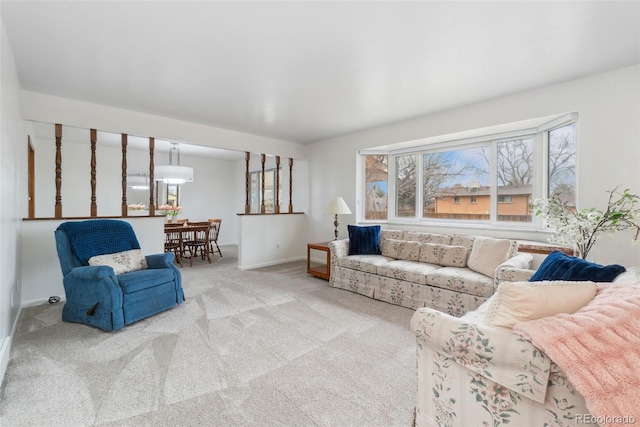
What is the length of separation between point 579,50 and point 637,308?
7.51 feet

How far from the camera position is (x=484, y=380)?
122cm

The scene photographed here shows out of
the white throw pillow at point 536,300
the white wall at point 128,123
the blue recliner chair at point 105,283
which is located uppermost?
the white wall at point 128,123

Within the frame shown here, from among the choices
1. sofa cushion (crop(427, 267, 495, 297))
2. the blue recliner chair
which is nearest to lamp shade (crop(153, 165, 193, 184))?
the blue recliner chair

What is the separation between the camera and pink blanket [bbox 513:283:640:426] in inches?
36.0

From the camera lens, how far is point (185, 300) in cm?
336

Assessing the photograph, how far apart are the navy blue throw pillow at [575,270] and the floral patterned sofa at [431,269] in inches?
22.0

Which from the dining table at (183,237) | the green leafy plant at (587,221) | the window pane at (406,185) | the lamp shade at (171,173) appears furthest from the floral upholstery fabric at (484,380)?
the lamp shade at (171,173)

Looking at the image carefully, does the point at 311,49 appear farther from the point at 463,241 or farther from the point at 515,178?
the point at 515,178

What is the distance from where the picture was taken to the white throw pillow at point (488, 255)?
2.94m

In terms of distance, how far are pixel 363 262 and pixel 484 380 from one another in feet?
8.07

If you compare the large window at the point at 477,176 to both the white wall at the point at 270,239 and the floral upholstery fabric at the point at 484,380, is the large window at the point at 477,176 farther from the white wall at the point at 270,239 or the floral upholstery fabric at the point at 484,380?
the floral upholstery fabric at the point at 484,380

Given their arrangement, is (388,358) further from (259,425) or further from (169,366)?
(169,366)

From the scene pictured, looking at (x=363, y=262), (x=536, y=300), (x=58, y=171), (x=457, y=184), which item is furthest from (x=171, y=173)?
(x=536, y=300)

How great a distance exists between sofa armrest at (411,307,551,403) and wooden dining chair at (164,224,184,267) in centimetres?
497
